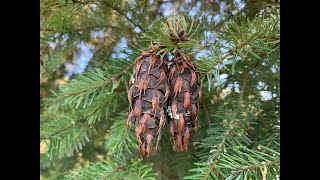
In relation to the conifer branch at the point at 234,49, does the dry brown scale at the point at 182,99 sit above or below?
below

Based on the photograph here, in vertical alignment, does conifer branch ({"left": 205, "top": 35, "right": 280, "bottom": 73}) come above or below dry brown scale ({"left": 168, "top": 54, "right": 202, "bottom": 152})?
above

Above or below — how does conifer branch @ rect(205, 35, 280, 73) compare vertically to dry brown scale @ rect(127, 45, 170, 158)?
above
